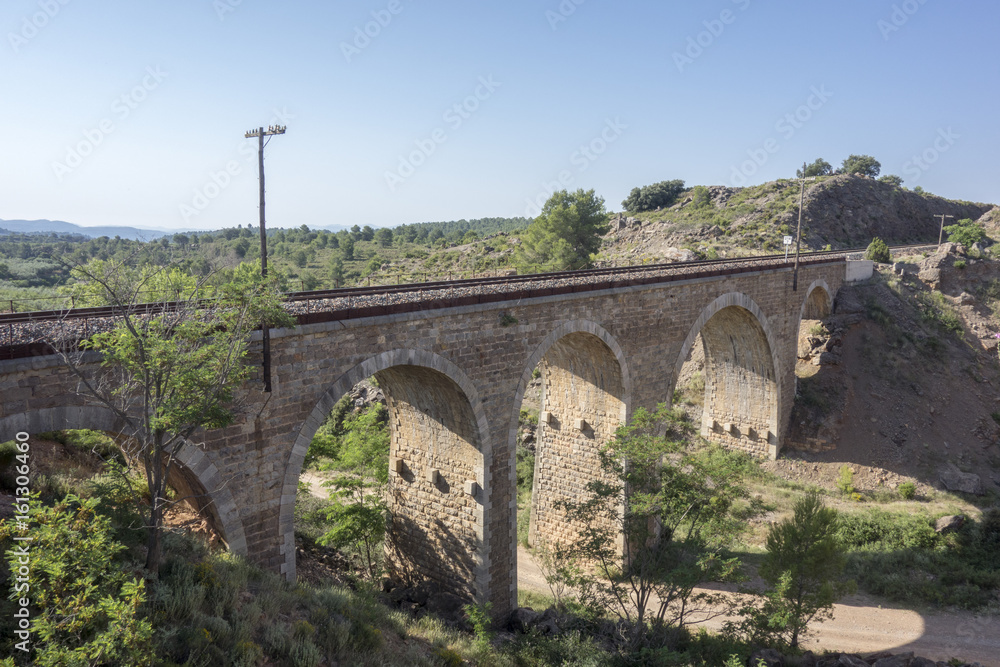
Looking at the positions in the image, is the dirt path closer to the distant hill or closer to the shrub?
the shrub

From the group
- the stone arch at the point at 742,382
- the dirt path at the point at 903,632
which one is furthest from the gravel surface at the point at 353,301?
the dirt path at the point at 903,632

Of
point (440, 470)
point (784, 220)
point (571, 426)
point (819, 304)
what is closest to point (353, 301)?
point (440, 470)

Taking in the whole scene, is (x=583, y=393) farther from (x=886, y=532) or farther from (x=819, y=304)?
(x=819, y=304)

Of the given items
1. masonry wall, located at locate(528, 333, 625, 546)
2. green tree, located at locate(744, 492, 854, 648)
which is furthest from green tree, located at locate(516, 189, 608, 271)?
green tree, located at locate(744, 492, 854, 648)

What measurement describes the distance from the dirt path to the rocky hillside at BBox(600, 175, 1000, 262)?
35.4m

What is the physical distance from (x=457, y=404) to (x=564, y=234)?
31.2 metres

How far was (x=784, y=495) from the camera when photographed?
79.3 ft

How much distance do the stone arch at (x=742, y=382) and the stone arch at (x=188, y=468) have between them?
65.0 feet

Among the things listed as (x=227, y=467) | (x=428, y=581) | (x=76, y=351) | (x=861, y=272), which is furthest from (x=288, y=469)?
(x=861, y=272)

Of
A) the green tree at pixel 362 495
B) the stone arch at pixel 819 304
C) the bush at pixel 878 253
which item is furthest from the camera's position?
the bush at pixel 878 253

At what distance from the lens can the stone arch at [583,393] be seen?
1738 centimetres

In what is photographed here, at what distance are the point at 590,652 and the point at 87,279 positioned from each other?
10.7 m

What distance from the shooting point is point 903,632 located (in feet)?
53.6

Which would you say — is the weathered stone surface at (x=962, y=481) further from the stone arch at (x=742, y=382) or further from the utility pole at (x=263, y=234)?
the utility pole at (x=263, y=234)
